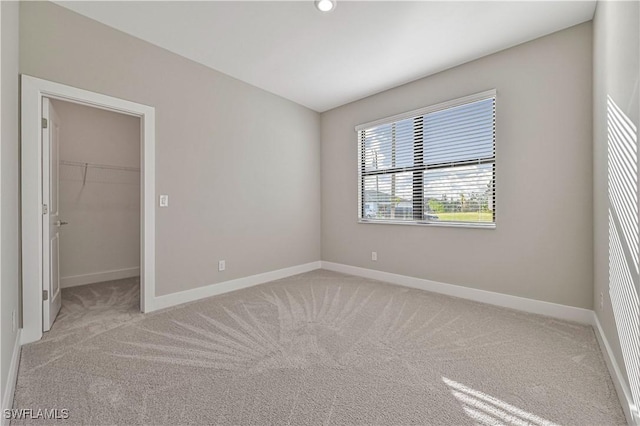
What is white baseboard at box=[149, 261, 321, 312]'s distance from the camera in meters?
3.02

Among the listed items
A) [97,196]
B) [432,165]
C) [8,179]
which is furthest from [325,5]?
[97,196]

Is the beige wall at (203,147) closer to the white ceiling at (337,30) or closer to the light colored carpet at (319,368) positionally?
the white ceiling at (337,30)

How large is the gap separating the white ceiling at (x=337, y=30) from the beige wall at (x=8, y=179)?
0.81m

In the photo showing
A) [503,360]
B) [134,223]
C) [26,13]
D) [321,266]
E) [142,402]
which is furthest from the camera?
→ [321,266]

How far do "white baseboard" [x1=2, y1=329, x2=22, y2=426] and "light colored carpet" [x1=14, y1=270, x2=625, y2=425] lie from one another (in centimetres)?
5

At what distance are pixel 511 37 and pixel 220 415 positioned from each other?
12.5 ft

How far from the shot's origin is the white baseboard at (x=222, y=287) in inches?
119

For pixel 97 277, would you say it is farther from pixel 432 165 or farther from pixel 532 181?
pixel 532 181

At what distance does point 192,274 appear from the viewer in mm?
3250

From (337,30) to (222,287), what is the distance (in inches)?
120

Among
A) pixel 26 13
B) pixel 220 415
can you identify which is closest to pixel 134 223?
pixel 26 13

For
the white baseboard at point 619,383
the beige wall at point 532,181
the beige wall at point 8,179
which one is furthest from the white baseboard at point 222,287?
the white baseboard at point 619,383

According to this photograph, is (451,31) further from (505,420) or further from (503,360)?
(505,420)

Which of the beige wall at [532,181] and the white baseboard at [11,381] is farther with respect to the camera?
the beige wall at [532,181]
